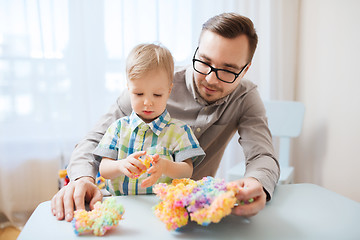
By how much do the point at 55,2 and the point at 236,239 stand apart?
2.09 meters

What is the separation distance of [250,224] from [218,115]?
628mm

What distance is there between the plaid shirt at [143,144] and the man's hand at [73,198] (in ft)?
0.33

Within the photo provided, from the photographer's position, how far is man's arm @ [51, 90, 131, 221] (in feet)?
2.76

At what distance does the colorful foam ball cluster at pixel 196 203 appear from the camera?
692mm

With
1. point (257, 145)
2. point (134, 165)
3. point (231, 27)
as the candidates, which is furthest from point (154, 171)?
point (231, 27)

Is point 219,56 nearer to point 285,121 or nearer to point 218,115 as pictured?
point 218,115

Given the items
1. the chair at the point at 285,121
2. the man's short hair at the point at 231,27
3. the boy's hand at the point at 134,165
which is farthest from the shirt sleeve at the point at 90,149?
the chair at the point at 285,121

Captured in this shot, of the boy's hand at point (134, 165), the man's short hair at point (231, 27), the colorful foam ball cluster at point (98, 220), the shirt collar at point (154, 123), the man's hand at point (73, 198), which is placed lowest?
the man's hand at point (73, 198)

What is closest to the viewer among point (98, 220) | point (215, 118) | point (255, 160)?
point (98, 220)

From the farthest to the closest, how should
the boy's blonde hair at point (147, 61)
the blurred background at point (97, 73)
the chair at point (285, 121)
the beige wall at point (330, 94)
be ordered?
1. the chair at point (285, 121)
2. the blurred background at point (97, 73)
3. the beige wall at point (330, 94)
4. the boy's blonde hair at point (147, 61)

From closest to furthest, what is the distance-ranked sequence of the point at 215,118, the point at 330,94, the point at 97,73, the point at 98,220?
the point at 98,220 < the point at 215,118 < the point at 330,94 < the point at 97,73

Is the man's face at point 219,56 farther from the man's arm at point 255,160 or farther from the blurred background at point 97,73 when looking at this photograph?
the blurred background at point 97,73

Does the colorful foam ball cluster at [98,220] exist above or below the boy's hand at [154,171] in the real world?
below

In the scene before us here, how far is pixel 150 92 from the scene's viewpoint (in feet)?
3.16
